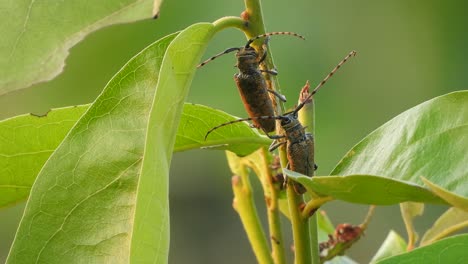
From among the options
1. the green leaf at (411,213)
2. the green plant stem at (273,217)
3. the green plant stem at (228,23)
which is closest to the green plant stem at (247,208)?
the green plant stem at (273,217)

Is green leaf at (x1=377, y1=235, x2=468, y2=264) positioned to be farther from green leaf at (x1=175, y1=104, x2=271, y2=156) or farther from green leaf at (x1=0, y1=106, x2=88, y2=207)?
green leaf at (x1=0, y1=106, x2=88, y2=207)

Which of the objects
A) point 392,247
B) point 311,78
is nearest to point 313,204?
point 392,247

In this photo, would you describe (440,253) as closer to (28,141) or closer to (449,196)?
(449,196)

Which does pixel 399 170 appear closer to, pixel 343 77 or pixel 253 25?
pixel 253 25

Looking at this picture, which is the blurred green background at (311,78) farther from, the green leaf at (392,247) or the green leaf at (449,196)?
the green leaf at (449,196)

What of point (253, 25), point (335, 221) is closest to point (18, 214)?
point (335, 221)

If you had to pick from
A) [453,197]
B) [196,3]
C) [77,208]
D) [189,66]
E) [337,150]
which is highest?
[196,3]
